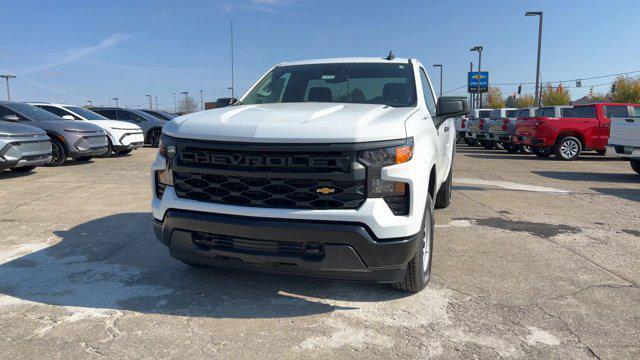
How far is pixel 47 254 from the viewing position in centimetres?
439

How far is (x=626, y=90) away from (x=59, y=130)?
4972cm

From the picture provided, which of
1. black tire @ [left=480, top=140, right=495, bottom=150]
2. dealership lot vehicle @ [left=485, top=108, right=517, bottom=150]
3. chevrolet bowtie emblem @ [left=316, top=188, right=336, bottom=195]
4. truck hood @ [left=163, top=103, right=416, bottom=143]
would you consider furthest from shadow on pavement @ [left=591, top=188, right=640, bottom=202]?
black tire @ [left=480, top=140, right=495, bottom=150]

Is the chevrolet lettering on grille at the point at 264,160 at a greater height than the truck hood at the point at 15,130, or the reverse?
the truck hood at the point at 15,130

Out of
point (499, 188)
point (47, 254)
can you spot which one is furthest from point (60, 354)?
point (499, 188)

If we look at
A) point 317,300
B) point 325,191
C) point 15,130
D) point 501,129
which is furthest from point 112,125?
point 501,129

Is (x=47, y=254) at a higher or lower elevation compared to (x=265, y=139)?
lower

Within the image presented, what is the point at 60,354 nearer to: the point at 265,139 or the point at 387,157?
the point at 265,139

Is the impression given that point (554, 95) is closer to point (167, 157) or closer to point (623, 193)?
point (623, 193)

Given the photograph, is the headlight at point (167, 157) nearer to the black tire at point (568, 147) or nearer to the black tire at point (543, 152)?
the black tire at point (568, 147)

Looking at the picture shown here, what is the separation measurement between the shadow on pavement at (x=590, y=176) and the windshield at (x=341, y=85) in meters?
7.60

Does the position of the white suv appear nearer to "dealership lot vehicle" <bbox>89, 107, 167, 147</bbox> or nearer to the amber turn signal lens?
"dealership lot vehicle" <bbox>89, 107, 167, 147</bbox>

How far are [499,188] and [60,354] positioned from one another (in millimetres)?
7916

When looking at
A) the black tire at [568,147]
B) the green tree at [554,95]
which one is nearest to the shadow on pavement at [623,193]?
the black tire at [568,147]

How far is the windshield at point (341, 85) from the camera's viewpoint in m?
4.21
